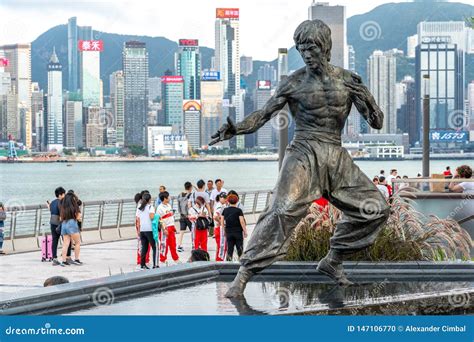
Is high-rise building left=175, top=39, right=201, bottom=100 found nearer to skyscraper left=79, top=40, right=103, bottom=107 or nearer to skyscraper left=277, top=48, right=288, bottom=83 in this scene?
skyscraper left=79, top=40, right=103, bottom=107

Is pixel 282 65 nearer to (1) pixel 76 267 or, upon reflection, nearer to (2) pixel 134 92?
(1) pixel 76 267

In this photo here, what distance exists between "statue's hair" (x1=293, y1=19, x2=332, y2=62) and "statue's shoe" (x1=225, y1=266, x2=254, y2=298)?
1934 mm

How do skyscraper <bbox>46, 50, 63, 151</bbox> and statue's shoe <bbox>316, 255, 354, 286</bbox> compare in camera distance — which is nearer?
statue's shoe <bbox>316, 255, 354, 286</bbox>

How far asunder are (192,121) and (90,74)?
67.2 feet

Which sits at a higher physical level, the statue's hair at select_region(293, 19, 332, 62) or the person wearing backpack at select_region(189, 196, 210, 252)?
the statue's hair at select_region(293, 19, 332, 62)

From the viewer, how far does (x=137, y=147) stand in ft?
422

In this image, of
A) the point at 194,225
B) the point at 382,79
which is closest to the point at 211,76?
the point at 382,79

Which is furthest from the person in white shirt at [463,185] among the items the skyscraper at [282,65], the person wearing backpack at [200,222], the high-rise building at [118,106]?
the high-rise building at [118,106]

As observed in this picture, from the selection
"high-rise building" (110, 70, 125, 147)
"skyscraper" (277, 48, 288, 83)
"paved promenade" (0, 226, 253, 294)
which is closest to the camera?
"paved promenade" (0, 226, 253, 294)

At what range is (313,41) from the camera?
27.8ft

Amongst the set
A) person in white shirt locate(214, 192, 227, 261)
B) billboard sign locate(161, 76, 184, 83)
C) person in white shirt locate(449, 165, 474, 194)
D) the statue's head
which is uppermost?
billboard sign locate(161, 76, 184, 83)

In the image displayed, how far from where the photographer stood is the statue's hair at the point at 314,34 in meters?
8.48

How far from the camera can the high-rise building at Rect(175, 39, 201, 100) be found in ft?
431

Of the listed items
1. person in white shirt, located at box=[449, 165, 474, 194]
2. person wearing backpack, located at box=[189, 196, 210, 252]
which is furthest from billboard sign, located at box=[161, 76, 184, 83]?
person wearing backpack, located at box=[189, 196, 210, 252]
